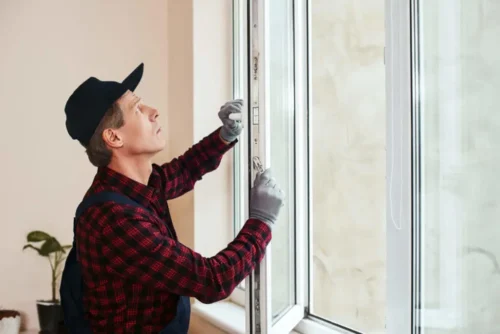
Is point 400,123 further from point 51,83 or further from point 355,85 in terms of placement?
point 51,83

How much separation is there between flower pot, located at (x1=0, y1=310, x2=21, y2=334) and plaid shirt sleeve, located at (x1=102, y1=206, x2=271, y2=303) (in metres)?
0.83

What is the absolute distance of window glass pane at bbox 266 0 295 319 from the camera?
1.26 m

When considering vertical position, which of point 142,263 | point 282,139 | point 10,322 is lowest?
point 10,322

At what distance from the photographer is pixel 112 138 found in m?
1.25

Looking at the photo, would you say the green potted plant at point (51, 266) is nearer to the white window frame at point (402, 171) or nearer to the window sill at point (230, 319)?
the window sill at point (230, 319)

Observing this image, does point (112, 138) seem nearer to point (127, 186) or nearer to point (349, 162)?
point (127, 186)

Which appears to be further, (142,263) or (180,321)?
(180,321)

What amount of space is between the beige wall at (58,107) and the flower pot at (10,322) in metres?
0.09

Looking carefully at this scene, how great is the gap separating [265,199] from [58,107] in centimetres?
113

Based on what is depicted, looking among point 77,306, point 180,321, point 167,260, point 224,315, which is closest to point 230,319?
point 224,315

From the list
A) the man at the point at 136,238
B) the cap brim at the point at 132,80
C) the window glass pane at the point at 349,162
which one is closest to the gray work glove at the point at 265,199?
the man at the point at 136,238

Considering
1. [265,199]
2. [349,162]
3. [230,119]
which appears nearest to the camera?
[265,199]

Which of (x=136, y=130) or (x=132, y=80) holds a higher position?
(x=132, y=80)

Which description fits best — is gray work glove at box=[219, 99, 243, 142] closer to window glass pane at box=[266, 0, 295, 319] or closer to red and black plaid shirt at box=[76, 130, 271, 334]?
window glass pane at box=[266, 0, 295, 319]
